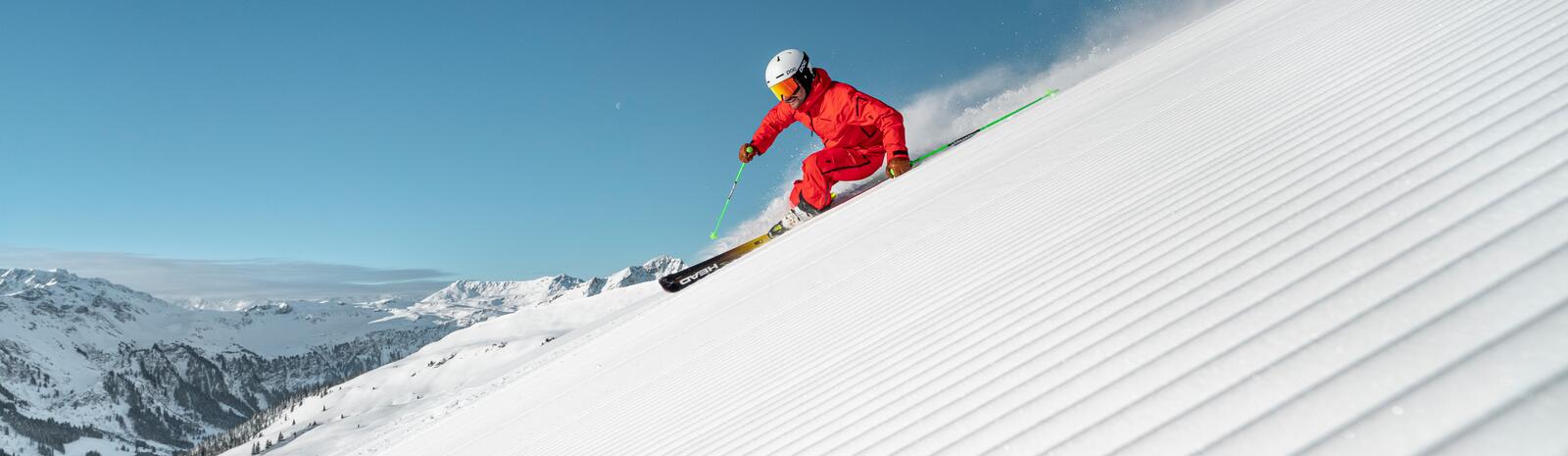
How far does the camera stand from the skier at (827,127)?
35.8 ft

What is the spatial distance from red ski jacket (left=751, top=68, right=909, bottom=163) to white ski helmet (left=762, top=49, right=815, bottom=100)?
0.18 metres

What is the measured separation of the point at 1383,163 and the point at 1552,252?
4.56 ft

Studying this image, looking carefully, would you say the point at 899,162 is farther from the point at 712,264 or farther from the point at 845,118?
the point at 712,264

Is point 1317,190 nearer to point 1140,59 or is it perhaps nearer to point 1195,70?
point 1195,70

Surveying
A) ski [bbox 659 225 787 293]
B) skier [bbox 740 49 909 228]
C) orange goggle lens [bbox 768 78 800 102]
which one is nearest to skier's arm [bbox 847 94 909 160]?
skier [bbox 740 49 909 228]

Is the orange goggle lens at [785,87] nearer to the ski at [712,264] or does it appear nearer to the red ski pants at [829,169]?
the red ski pants at [829,169]

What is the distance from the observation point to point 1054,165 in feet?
21.1

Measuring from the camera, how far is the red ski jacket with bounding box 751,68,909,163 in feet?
35.6

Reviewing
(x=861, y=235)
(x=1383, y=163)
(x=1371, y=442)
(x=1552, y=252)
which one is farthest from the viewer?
(x=861, y=235)

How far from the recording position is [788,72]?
1089 cm

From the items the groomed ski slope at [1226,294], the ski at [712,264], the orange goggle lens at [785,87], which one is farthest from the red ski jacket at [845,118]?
the groomed ski slope at [1226,294]

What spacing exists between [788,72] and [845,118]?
102 centimetres

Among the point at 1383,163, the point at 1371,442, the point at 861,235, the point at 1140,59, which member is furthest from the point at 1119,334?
the point at 1140,59

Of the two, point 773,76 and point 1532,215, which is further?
point 773,76
